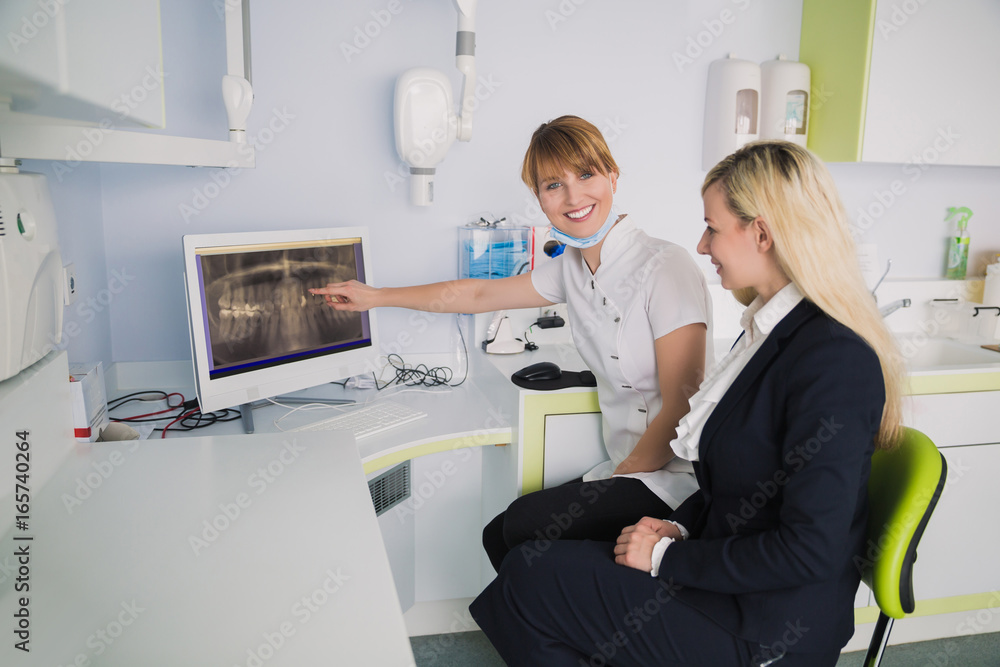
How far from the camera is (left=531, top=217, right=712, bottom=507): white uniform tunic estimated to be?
166cm

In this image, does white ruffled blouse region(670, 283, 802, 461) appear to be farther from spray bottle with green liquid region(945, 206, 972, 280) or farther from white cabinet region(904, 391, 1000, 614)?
spray bottle with green liquid region(945, 206, 972, 280)

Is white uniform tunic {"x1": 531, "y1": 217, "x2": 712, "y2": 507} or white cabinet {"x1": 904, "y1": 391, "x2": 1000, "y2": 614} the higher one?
white uniform tunic {"x1": 531, "y1": 217, "x2": 712, "y2": 507}

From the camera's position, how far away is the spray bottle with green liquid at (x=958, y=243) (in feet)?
9.14

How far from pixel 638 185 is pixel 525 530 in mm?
1353

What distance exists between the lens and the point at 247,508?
116cm

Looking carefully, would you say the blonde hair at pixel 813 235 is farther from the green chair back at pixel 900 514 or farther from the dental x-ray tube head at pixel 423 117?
the dental x-ray tube head at pixel 423 117

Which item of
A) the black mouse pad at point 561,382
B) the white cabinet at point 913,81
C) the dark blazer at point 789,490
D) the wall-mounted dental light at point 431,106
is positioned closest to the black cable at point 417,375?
the black mouse pad at point 561,382

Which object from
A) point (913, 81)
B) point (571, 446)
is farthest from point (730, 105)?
point (571, 446)

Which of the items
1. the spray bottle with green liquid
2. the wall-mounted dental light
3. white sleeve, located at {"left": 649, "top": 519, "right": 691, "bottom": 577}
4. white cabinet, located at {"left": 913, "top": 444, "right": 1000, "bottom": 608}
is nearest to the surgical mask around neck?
the wall-mounted dental light

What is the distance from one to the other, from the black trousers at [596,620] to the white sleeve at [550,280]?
77 centimetres

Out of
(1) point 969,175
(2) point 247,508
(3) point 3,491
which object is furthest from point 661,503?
(1) point 969,175

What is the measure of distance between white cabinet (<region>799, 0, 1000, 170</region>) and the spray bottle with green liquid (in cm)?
35

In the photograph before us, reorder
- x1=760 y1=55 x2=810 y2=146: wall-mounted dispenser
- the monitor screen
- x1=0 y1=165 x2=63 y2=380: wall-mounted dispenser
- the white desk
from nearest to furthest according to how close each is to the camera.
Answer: the white desk
x1=0 y1=165 x2=63 y2=380: wall-mounted dispenser
the monitor screen
x1=760 y1=55 x2=810 y2=146: wall-mounted dispenser

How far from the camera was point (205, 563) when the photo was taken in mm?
991
